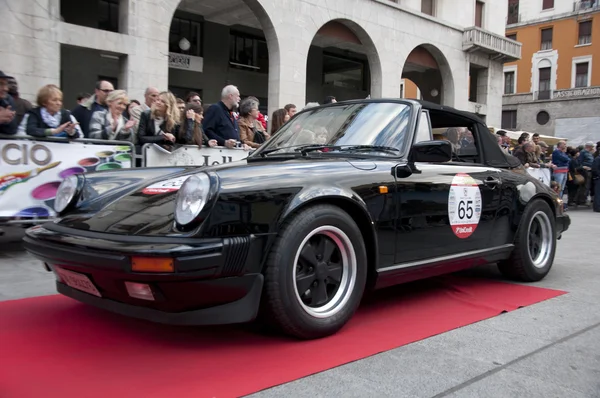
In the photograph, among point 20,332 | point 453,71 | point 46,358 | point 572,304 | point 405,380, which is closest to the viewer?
point 405,380

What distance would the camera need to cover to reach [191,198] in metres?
2.52

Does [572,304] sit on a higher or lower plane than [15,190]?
lower

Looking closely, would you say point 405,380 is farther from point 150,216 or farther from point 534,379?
point 150,216

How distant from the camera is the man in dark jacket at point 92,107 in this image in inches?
252

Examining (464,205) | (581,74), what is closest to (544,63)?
(581,74)

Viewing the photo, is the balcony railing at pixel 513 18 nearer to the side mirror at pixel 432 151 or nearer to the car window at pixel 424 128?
the car window at pixel 424 128

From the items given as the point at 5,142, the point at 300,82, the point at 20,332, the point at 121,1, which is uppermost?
the point at 121,1

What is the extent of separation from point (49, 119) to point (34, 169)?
2.19 ft

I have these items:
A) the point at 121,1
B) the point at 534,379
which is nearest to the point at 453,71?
the point at 121,1

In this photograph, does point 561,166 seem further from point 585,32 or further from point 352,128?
point 585,32

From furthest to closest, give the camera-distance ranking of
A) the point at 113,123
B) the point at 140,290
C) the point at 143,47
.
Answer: the point at 143,47 < the point at 113,123 < the point at 140,290

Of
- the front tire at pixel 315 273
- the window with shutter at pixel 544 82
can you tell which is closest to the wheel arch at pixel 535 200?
the front tire at pixel 315 273

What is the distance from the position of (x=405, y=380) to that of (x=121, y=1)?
12.3m

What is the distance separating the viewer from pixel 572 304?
3881mm
